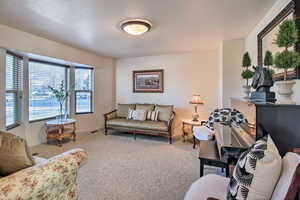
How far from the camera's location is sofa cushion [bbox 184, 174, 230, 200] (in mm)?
1237

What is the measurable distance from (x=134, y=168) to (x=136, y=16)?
2.41 metres

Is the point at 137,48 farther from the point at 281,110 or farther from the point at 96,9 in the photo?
the point at 281,110

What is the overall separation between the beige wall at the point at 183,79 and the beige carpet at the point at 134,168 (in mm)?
1262

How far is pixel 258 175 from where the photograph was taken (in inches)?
35.3

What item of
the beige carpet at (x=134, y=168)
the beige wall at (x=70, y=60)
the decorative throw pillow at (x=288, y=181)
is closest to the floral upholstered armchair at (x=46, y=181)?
the beige carpet at (x=134, y=168)

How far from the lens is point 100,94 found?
217 inches

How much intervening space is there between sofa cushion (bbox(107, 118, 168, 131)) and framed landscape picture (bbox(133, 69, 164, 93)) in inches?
50.0

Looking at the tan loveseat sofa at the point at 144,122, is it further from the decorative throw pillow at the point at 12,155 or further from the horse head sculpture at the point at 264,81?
the decorative throw pillow at the point at 12,155

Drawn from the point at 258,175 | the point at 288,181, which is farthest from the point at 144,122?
the point at 288,181

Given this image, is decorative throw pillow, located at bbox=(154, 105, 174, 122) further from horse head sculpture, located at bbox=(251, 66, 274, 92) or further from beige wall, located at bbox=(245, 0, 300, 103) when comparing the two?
horse head sculpture, located at bbox=(251, 66, 274, 92)

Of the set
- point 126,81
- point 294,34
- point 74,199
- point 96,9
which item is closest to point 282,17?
point 294,34

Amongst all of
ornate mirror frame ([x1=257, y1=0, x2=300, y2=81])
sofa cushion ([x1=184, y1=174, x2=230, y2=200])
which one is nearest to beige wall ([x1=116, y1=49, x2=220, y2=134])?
ornate mirror frame ([x1=257, y1=0, x2=300, y2=81])

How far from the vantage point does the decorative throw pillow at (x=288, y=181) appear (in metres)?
0.77

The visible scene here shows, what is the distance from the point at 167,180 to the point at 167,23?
8.09 feet
